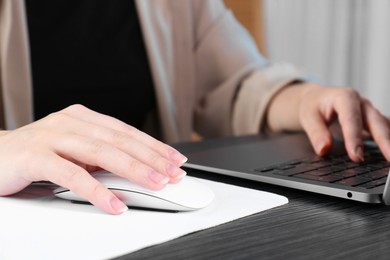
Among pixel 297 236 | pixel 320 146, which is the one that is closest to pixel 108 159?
pixel 297 236

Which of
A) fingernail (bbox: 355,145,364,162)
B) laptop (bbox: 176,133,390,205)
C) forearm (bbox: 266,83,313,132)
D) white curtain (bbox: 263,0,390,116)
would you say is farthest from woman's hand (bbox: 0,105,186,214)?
white curtain (bbox: 263,0,390,116)

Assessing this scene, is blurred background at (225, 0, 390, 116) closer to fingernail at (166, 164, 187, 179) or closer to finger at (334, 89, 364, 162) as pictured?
finger at (334, 89, 364, 162)

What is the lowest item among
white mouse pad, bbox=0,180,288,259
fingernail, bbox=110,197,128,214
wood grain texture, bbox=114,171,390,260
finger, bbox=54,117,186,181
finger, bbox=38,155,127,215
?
wood grain texture, bbox=114,171,390,260

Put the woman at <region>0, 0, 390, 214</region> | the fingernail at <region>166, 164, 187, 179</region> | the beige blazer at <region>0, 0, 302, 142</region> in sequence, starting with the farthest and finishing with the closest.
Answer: the beige blazer at <region>0, 0, 302, 142</region>, the woman at <region>0, 0, 390, 214</region>, the fingernail at <region>166, 164, 187, 179</region>

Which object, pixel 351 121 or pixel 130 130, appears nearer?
pixel 130 130

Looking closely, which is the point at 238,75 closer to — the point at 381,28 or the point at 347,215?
the point at 347,215

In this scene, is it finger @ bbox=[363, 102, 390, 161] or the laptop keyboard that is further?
finger @ bbox=[363, 102, 390, 161]

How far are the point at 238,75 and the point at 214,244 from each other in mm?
852

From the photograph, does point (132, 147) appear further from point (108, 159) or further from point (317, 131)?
point (317, 131)

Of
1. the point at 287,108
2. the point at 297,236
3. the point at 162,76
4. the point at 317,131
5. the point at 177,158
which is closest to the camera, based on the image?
the point at 297,236

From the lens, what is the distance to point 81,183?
51cm

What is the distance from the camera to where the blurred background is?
241cm

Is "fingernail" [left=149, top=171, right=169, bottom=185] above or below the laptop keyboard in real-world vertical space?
above

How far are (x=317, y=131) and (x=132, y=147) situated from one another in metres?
0.35
